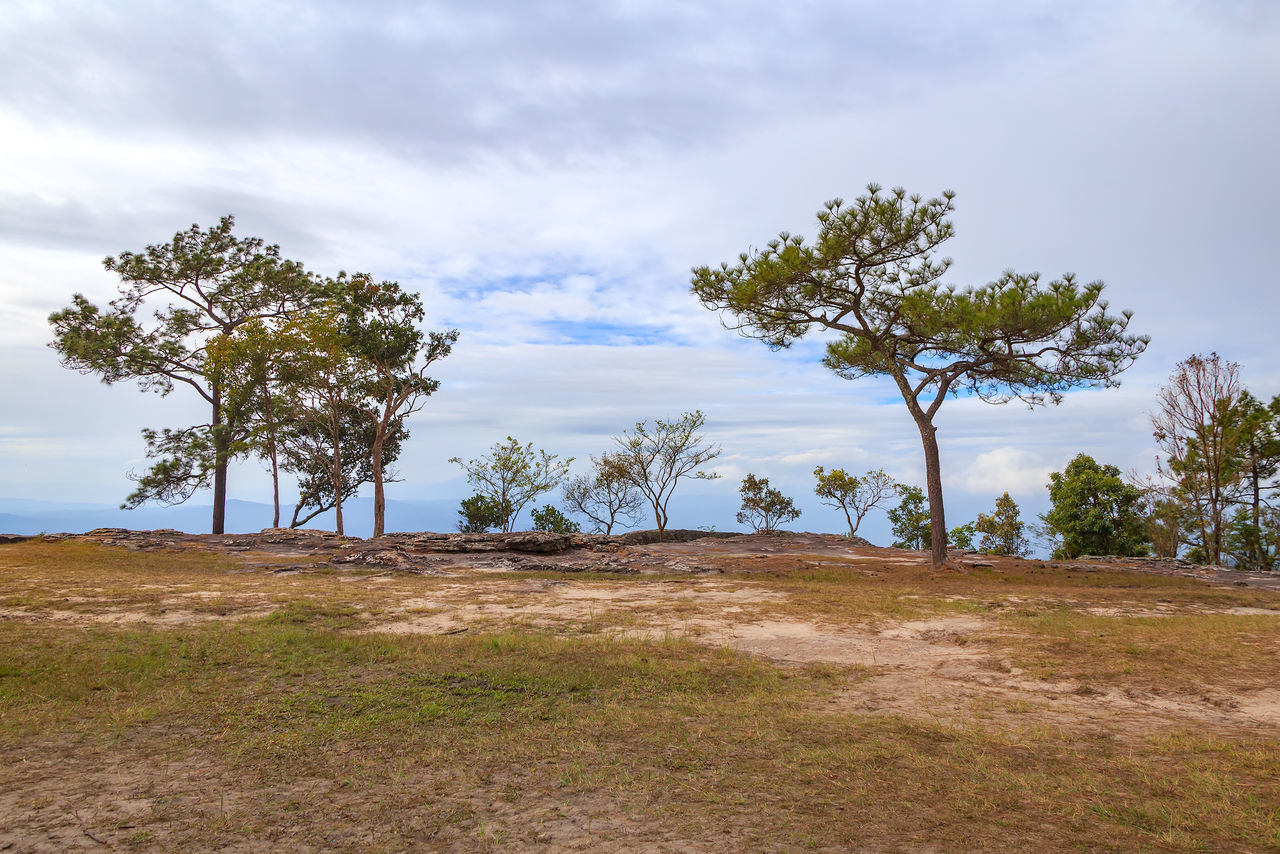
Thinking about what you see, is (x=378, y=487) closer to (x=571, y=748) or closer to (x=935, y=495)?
(x=935, y=495)

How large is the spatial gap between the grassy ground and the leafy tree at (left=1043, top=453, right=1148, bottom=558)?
73.6ft

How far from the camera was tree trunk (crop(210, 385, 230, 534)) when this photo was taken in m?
34.1

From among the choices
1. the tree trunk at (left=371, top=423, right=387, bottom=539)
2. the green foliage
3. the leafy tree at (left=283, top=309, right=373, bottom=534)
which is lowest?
the green foliage

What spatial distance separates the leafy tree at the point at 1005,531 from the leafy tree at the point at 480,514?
2644cm

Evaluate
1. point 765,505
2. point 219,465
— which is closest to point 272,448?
point 219,465

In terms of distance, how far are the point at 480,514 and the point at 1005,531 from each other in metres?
28.6

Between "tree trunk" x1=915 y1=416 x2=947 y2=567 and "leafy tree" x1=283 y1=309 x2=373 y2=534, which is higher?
"leafy tree" x1=283 y1=309 x2=373 y2=534

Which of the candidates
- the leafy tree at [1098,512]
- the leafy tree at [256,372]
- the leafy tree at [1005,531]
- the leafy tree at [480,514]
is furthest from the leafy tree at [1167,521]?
the leafy tree at [256,372]

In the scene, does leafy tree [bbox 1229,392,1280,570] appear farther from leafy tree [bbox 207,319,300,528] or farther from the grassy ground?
leafy tree [bbox 207,319,300,528]

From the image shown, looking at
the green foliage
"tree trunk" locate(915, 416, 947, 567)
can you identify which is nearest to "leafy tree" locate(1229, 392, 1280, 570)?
the green foliage

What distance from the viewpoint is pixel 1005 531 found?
3872 cm

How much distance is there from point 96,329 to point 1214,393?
49.6m

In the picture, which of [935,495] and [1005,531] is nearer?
[935,495]

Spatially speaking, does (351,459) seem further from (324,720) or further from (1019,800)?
(1019,800)
